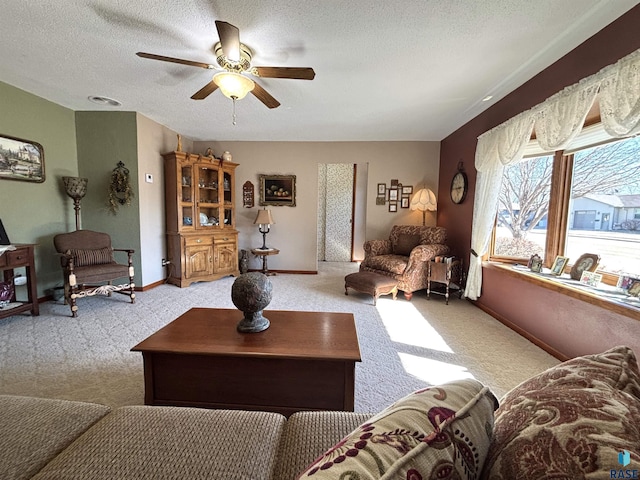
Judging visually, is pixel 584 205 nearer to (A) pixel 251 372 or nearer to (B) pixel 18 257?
(A) pixel 251 372

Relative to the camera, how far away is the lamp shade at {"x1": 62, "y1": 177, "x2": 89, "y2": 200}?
3.34 metres

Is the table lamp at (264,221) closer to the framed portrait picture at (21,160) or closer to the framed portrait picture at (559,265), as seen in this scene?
the framed portrait picture at (21,160)

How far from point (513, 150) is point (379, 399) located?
2.56 m

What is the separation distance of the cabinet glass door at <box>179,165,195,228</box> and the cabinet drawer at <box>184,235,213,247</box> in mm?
237

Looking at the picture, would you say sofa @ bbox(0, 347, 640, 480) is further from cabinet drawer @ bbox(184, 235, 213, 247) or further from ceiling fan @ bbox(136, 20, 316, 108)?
cabinet drawer @ bbox(184, 235, 213, 247)

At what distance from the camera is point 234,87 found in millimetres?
2158

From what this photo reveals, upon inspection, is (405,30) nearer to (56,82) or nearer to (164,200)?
(56,82)

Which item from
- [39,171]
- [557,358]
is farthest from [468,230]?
[39,171]

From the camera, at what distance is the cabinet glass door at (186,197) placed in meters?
4.16

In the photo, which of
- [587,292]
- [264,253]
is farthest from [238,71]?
[587,292]

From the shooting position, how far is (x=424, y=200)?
4.43 m

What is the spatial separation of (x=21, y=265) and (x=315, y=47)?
138 inches

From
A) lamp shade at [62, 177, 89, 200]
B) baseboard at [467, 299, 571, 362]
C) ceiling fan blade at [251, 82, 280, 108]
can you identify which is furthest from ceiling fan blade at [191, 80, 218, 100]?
baseboard at [467, 299, 571, 362]

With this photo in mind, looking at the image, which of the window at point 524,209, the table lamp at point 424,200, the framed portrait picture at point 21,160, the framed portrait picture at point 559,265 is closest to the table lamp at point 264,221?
the table lamp at point 424,200
